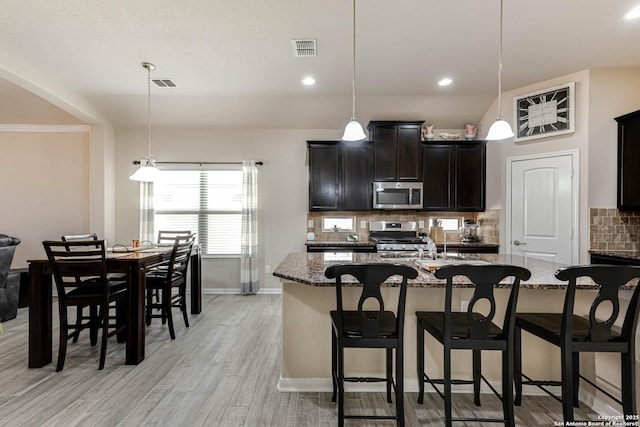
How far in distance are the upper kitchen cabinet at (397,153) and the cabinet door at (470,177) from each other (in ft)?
1.99

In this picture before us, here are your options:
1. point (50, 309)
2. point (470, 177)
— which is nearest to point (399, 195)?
point (470, 177)

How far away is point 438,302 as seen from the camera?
2270mm

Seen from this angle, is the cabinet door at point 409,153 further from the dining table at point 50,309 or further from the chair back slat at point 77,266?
the chair back slat at point 77,266

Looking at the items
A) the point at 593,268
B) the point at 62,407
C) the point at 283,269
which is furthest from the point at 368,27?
the point at 62,407

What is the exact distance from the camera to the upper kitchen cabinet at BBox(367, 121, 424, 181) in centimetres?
466

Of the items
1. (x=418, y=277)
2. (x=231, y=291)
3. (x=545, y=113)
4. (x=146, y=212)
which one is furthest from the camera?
(x=231, y=291)

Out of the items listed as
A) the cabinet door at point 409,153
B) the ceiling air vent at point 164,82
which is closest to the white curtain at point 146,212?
the ceiling air vent at point 164,82

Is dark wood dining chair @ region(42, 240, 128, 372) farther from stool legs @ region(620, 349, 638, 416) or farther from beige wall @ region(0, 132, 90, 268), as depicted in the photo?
stool legs @ region(620, 349, 638, 416)

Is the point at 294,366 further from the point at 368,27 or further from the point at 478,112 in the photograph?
the point at 478,112

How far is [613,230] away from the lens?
11.6 feet

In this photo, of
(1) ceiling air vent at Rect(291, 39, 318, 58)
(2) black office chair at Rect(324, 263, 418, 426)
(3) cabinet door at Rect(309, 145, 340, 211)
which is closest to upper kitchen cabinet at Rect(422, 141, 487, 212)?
(3) cabinet door at Rect(309, 145, 340, 211)

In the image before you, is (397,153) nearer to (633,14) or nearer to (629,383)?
(633,14)

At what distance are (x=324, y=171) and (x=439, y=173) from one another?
170 centimetres

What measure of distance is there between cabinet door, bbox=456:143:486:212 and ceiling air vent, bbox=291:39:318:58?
2.66 m
